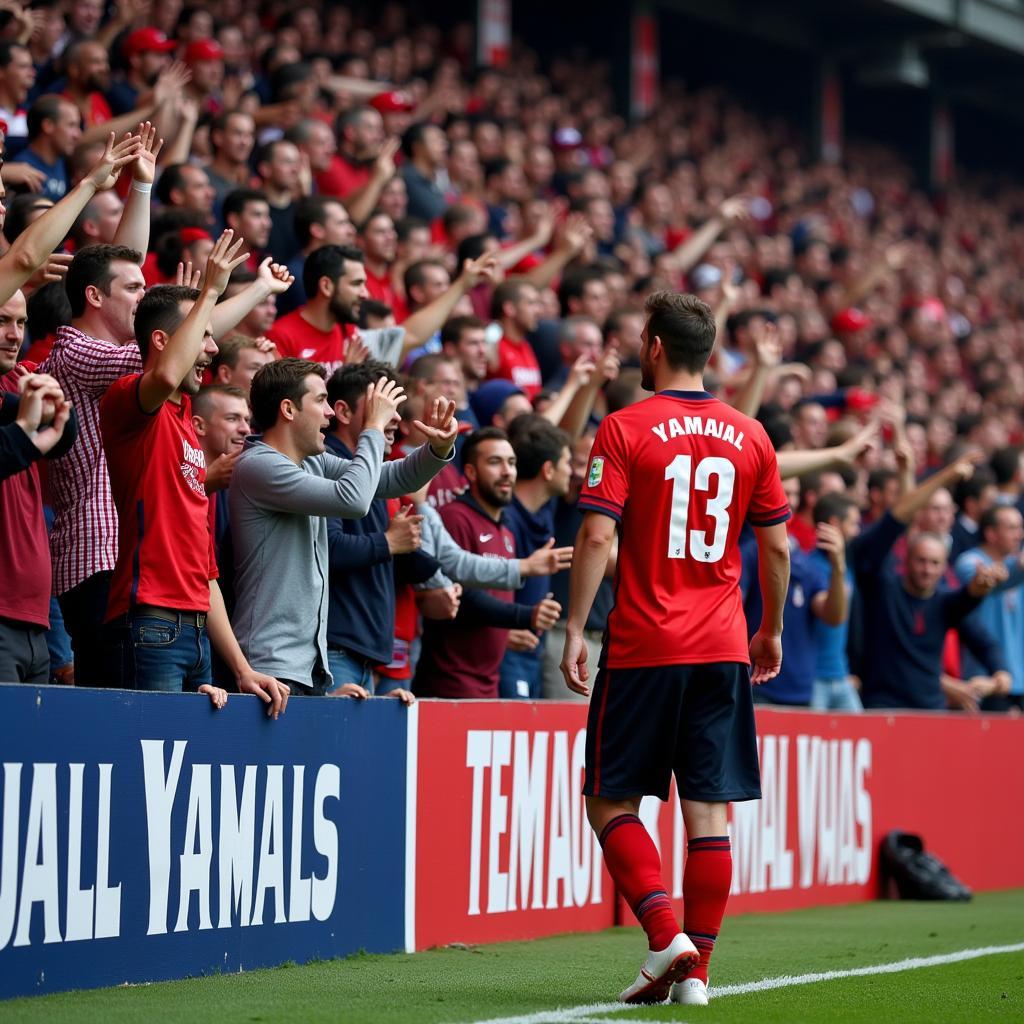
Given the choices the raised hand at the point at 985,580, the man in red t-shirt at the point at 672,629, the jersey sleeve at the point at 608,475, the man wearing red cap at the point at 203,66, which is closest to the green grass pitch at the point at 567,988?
the man in red t-shirt at the point at 672,629

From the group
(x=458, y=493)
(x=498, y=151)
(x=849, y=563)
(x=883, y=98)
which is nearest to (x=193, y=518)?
(x=458, y=493)

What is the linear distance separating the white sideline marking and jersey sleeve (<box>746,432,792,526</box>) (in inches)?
61.7

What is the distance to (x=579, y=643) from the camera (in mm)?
5949

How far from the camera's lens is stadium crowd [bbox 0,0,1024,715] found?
6.44 metres

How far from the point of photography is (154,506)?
20.7 ft

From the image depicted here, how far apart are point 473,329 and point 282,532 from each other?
3386 millimetres

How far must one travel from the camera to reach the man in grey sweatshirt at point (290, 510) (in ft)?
22.4

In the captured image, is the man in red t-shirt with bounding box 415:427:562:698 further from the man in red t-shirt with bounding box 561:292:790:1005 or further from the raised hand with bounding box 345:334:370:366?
the man in red t-shirt with bounding box 561:292:790:1005

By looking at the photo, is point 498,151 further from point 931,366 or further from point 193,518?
point 193,518

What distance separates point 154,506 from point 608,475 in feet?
5.12

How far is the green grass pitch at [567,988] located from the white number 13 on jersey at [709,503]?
4.68ft

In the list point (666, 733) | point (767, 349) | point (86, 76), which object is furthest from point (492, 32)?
point (666, 733)

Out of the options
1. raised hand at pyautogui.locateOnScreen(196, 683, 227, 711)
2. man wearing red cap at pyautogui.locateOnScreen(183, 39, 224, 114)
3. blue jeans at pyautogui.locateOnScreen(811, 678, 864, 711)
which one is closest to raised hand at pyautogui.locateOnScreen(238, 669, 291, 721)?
raised hand at pyautogui.locateOnScreen(196, 683, 227, 711)

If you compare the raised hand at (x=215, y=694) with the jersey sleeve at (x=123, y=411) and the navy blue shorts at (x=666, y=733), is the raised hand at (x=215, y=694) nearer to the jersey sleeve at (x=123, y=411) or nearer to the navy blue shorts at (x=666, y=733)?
the jersey sleeve at (x=123, y=411)
